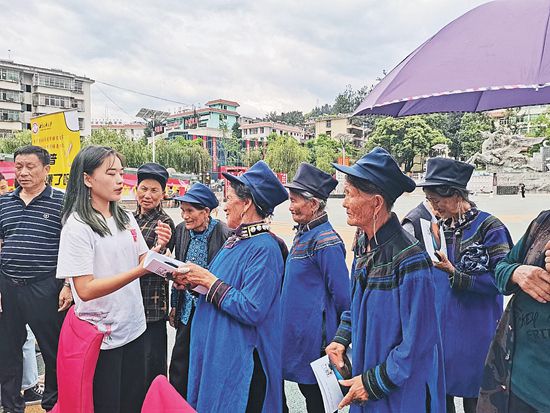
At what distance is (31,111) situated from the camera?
184 ft

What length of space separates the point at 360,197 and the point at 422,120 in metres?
59.5

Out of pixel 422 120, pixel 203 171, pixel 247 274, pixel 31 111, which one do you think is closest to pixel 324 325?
pixel 247 274

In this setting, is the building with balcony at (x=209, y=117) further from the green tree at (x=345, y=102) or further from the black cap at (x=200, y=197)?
the black cap at (x=200, y=197)

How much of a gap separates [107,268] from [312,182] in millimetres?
1410

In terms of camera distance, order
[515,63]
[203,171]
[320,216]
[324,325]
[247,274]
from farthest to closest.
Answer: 1. [203,171]
2. [320,216]
3. [324,325]
4. [247,274]
5. [515,63]

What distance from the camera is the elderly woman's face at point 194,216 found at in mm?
3174

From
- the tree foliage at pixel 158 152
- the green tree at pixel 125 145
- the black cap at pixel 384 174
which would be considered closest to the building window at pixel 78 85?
the tree foliage at pixel 158 152

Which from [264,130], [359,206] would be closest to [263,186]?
[359,206]

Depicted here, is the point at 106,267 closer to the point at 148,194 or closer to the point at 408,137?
the point at 148,194

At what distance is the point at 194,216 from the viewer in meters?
3.18

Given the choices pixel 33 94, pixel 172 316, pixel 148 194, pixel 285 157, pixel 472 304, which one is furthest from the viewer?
pixel 33 94

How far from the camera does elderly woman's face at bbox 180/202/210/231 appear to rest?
317 cm

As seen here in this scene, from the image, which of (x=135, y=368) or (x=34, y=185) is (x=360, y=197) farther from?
(x=34, y=185)

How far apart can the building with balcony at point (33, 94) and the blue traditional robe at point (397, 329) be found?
5706 cm
